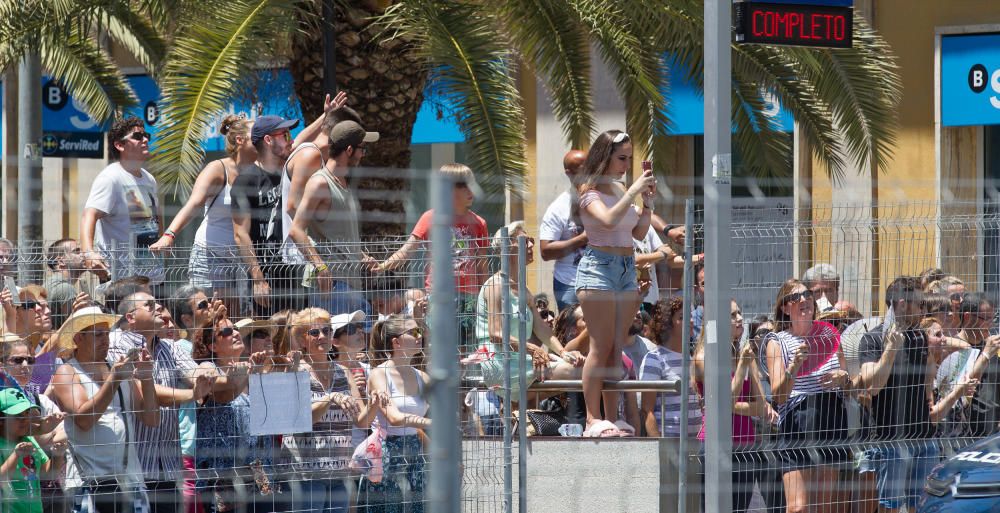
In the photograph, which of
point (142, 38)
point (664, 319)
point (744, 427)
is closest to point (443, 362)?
point (744, 427)

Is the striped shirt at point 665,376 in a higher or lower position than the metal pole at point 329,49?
lower

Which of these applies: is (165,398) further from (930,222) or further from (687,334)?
(930,222)

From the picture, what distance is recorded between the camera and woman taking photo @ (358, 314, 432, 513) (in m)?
6.31

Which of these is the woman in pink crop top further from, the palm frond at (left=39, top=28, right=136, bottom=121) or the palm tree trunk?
the palm frond at (left=39, top=28, right=136, bottom=121)

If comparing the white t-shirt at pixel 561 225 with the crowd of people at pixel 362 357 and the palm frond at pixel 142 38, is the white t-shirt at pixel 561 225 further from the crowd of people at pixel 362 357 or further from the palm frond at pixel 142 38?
the palm frond at pixel 142 38

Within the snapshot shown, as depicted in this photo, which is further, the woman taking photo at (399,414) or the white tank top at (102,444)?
the woman taking photo at (399,414)

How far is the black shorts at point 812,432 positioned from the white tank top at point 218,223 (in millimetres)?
3023

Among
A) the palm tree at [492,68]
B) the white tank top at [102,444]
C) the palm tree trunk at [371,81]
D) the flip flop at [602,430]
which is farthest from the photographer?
the palm tree trunk at [371,81]

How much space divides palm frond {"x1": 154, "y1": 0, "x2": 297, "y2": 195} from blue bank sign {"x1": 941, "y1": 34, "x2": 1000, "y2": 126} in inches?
285

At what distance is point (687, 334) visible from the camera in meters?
7.03

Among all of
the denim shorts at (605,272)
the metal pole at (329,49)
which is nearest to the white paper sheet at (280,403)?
the denim shorts at (605,272)

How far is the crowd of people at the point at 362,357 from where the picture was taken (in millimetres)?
6102

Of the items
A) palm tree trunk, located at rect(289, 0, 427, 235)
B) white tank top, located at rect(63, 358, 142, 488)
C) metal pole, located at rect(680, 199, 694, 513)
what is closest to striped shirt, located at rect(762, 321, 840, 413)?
metal pole, located at rect(680, 199, 694, 513)

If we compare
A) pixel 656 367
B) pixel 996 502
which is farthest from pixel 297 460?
pixel 996 502
